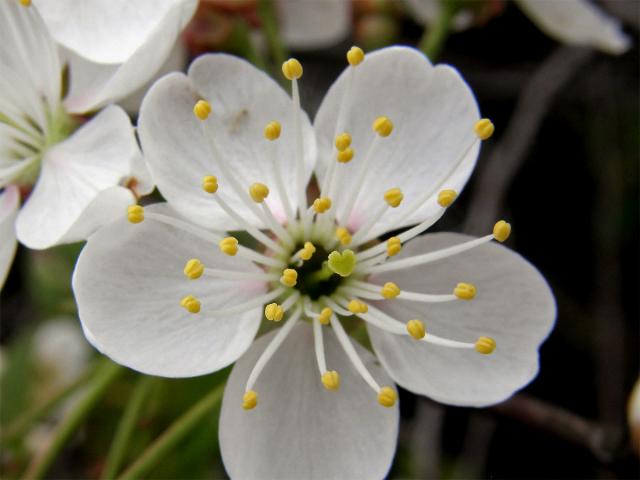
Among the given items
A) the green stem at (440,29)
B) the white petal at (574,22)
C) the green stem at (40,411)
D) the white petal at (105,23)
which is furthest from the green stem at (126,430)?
the white petal at (574,22)

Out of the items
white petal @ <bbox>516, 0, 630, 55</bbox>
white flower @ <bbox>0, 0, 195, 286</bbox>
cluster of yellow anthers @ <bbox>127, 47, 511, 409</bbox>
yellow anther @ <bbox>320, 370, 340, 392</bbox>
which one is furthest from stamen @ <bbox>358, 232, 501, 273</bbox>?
white petal @ <bbox>516, 0, 630, 55</bbox>

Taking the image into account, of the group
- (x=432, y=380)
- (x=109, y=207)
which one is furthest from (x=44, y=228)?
(x=432, y=380)

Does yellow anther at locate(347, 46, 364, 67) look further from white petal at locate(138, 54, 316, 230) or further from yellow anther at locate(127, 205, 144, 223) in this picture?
yellow anther at locate(127, 205, 144, 223)

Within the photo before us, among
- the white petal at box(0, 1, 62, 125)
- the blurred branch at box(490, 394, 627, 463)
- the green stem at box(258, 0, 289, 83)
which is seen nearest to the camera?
A: the white petal at box(0, 1, 62, 125)

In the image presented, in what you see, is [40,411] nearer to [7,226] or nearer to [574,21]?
[7,226]

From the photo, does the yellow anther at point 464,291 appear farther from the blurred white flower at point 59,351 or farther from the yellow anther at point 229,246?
the blurred white flower at point 59,351
